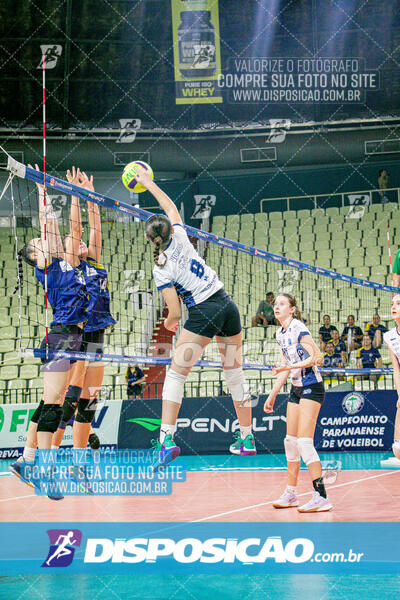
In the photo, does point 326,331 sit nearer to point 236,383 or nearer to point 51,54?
point 236,383

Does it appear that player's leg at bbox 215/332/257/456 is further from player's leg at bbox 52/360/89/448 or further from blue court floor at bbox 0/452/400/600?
player's leg at bbox 52/360/89/448

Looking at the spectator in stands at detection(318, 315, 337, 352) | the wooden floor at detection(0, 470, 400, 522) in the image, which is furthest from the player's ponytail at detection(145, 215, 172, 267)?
the spectator in stands at detection(318, 315, 337, 352)

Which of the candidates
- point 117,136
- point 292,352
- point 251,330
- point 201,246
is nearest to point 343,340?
point 251,330

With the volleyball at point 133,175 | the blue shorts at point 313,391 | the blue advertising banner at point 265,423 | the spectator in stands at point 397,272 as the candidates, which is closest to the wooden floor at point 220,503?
the blue shorts at point 313,391

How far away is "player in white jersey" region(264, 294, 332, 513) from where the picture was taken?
6625mm

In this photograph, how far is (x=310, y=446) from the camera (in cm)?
665

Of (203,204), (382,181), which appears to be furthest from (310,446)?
(203,204)

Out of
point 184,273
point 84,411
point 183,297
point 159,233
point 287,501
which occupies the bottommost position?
point 287,501

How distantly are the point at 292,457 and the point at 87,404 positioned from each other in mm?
1994

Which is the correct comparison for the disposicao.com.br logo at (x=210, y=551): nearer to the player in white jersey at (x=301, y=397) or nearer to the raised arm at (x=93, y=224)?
the player in white jersey at (x=301, y=397)

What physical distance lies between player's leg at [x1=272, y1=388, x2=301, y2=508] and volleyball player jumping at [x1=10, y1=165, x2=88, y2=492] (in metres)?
2.16

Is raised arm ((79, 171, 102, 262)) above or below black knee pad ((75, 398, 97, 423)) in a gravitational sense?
above

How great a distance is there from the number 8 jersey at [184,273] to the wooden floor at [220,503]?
1.91 m

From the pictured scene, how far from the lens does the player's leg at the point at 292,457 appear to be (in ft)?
22.3
